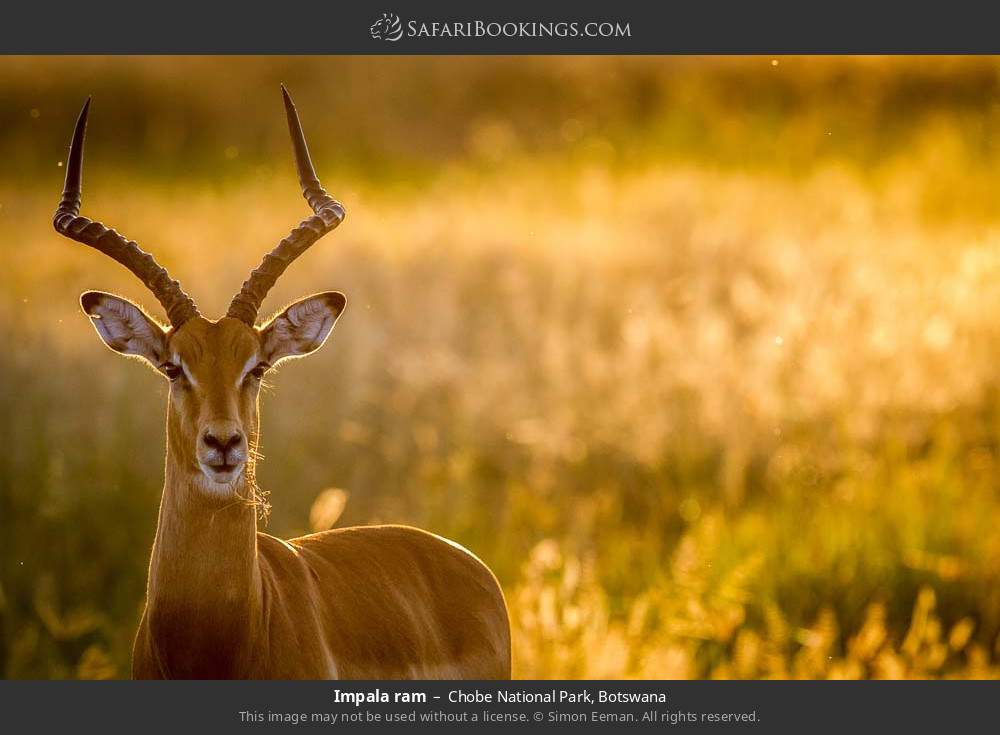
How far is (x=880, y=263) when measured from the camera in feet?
49.8

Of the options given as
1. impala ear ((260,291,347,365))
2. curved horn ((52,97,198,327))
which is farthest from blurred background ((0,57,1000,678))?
curved horn ((52,97,198,327))

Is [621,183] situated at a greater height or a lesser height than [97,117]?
lesser

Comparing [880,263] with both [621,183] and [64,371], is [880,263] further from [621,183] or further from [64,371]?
[64,371]

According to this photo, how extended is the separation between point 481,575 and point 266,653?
132cm

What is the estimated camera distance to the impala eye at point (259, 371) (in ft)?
18.2

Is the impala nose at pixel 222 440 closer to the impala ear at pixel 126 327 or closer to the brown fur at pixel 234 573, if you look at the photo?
the brown fur at pixel 234 573

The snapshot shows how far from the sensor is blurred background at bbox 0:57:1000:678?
34.1ft

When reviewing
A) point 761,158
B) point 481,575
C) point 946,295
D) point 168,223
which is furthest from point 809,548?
point 761,158

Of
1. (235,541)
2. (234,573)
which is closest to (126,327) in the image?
(235,541)

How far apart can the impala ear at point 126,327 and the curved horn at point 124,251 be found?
95 millimetres

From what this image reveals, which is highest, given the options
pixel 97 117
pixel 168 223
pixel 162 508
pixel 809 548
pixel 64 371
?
pixel 97 117

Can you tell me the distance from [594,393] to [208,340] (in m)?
8.22

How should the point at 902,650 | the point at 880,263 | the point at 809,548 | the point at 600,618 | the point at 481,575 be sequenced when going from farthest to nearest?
the point at 880,263 → the point at 809,548 → the point at 902,650 → the point at 600,618 → the point at 481,575

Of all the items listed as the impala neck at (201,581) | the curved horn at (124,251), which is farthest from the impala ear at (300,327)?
the impala neck at (201,581)
